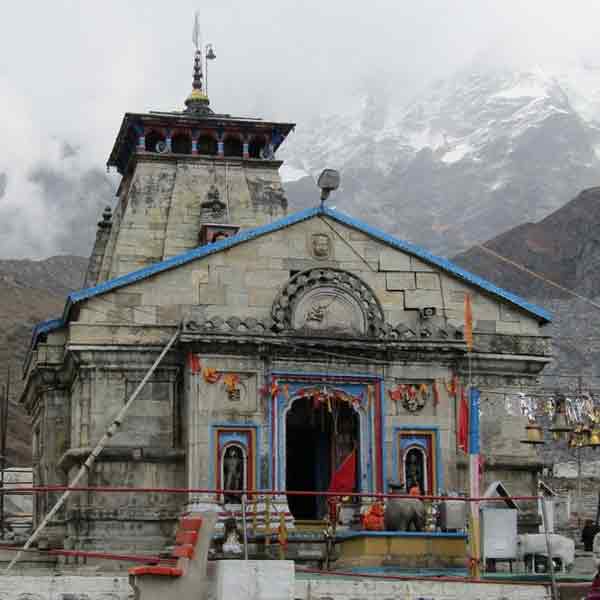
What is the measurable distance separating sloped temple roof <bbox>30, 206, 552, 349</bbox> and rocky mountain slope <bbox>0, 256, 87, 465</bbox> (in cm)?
6538

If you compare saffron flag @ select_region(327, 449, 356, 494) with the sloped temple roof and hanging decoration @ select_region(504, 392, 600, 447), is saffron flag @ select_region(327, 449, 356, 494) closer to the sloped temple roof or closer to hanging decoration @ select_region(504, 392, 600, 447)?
hanging decoration @ select_region(504, 392, 600, 447)

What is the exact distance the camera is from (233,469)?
3909 cm

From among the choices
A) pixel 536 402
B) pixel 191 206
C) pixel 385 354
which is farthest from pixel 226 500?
pixel 191 206

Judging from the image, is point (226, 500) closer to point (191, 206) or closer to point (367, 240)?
point (367, 240)

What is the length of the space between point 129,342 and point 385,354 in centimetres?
654

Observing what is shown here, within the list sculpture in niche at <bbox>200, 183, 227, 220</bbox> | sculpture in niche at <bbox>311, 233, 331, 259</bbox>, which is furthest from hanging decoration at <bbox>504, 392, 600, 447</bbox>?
sculpture in niche at <bbox>200, 183, 227, 220</bbox>

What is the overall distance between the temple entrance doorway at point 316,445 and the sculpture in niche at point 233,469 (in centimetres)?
257

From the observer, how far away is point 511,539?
1208 inches

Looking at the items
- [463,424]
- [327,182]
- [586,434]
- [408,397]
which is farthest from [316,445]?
[586,434]

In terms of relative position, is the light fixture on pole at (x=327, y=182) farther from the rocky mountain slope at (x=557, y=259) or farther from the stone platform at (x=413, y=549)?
the rocky mountain slope at (x=557, y=259)

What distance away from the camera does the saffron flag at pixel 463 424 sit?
130ft

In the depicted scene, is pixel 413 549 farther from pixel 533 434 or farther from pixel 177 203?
pixel 177 203

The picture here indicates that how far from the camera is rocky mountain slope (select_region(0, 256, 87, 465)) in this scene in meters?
110

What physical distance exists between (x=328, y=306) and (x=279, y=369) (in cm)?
217
